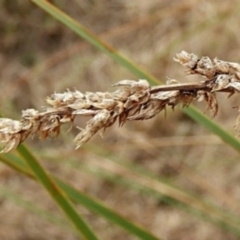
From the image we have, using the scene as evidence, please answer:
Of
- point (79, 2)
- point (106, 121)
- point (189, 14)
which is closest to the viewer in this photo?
point (106, 121)

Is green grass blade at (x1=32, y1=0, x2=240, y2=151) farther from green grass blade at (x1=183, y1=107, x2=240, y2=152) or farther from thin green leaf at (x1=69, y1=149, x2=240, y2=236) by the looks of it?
thin green leaf at (x1=69, y1=149, x2=240, y2=236)

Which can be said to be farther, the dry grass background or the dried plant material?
the dry grass background

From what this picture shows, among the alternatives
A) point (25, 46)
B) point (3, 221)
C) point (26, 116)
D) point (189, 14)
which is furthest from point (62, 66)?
point (26, 116)

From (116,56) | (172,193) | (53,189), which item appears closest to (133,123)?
(172,193)

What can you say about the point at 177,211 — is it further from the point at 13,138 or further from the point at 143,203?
the point at 13,138

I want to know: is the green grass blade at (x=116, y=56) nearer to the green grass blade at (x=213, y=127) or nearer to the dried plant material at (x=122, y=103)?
the green grass blade at (x=213, y=127)

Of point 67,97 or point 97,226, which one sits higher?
point 97,226

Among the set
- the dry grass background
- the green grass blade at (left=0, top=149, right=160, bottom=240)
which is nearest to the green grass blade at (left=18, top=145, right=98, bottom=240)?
the green grass blade at (left=0, top=149, right=160, bottom=240)

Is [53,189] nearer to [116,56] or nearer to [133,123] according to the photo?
[116,56]
